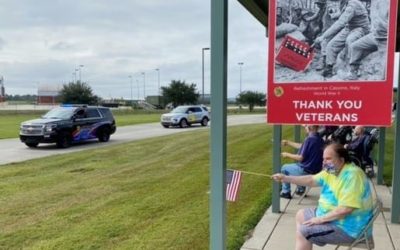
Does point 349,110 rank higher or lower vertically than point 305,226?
higher

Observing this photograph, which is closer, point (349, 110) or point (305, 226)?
point (349, 110)

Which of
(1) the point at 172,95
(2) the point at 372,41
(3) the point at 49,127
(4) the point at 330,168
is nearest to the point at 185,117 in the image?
(3) the point at 49,127

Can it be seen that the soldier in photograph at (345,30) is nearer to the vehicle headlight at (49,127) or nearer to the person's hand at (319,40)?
the person's hand at (319,40)

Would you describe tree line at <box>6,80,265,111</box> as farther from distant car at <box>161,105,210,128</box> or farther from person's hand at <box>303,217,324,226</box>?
person's hand at <box>303,217,324,226</box>

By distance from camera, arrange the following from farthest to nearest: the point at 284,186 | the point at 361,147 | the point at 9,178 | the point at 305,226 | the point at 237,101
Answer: the point at 237,101 < the point at 9,178 < the point at 361,147 < the point at 284,186 < the point at 305,226

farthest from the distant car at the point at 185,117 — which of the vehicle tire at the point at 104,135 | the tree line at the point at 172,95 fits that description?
the tree line at the point at 172,95

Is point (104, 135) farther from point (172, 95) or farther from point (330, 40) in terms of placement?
point (172, 95)

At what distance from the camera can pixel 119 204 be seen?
6.92m

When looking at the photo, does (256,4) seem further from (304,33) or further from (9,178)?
(9,178)

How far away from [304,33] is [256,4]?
193 centimetres

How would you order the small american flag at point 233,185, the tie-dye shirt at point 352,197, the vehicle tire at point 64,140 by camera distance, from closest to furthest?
the tie-dye shirt at point 352,197 → the small american flag at point 233,185 → the vehicle tire at point 64,140

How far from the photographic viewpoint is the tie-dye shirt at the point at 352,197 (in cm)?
332

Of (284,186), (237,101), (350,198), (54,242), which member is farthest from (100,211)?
(237,101)

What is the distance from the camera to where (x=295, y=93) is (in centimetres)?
320
